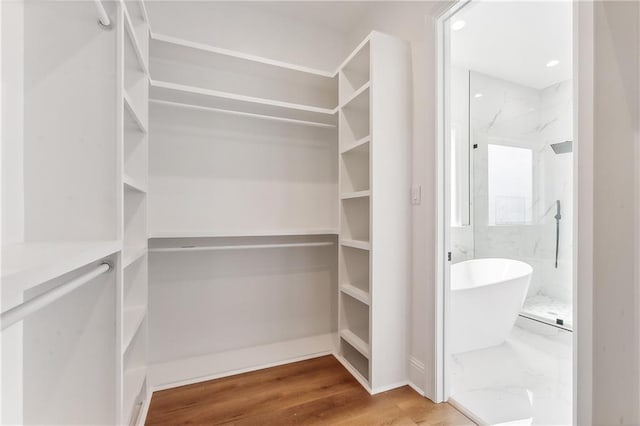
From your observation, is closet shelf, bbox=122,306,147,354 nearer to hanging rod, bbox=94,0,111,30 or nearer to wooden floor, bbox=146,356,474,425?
wooden floor, bbox=146,356,474,425

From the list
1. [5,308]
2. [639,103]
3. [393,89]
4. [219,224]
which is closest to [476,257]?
[393,89]

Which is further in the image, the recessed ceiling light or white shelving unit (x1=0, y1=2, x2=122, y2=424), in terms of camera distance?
the recessed ceiling light

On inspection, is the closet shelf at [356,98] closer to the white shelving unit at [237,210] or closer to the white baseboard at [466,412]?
the white shelving unit at [237,210]

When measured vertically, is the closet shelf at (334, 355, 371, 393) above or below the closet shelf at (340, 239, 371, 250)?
below

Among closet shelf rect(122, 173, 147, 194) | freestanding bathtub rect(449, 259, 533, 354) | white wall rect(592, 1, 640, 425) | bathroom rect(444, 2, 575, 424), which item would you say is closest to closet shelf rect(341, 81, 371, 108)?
bathroom rect(444, 2, 575, 424)

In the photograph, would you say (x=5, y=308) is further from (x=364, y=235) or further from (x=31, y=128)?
(x=364, y=235)

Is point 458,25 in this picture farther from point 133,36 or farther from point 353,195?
point 133,36

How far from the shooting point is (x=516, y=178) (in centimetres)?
259

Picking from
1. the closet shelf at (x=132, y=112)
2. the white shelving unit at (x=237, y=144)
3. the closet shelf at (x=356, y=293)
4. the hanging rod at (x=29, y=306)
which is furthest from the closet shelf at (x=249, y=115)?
the hanging rod at (x=29, y=306)

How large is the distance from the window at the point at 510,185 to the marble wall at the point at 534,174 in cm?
3

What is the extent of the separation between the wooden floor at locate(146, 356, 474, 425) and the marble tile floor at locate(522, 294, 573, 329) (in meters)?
1.54

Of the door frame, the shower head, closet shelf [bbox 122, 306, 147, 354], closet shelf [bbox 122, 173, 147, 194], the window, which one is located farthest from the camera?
the window

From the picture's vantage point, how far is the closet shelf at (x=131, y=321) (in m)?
1.16

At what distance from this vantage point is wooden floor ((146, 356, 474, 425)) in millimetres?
1435
